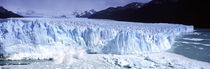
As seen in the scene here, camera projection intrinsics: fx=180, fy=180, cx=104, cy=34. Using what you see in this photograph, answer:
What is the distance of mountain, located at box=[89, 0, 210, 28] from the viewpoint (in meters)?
27.3

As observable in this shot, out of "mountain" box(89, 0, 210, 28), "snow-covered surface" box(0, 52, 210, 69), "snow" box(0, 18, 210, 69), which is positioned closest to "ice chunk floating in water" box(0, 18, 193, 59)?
"snow" box(0, 18, 210, 69)

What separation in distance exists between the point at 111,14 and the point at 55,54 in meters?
39.5

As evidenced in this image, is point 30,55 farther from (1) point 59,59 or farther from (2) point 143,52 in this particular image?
(2) point 143,52

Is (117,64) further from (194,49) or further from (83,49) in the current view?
(194,49)

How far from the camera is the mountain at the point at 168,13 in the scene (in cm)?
2727

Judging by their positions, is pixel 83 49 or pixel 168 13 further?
pixel 168 13

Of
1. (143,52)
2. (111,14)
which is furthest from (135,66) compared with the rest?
(111,14)

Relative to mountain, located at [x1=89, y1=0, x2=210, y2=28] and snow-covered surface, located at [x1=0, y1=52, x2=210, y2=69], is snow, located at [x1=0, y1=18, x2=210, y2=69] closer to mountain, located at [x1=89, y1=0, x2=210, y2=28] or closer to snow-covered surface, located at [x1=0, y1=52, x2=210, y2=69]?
snow-covered surface, located at [x1=0, y1=52, x2=210, y2=69]

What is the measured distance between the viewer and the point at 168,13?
3431 cm

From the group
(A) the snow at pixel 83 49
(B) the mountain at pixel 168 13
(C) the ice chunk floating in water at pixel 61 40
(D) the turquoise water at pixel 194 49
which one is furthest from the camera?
(B) the mountain at pixel 168 13

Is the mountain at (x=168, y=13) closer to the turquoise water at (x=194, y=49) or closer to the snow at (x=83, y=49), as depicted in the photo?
the turquoise water at (x=194, y=49)

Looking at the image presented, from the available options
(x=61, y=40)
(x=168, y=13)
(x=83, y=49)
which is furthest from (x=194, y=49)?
(x=168, y=13)

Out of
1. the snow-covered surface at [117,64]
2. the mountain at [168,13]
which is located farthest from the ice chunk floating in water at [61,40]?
the mountain at [168,13]

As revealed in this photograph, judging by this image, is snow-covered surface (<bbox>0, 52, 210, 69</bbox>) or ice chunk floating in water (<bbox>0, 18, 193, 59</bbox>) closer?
snow-covered surface (<bbox>0, 52, 210, 69</bbox>)
